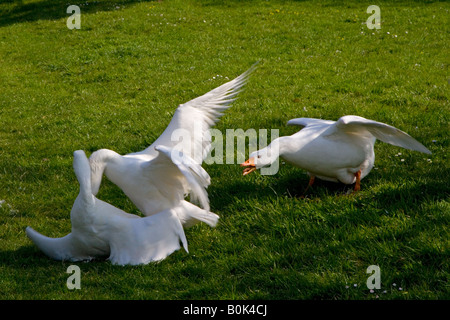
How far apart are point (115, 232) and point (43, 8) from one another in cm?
1245

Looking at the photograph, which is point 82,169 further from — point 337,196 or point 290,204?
point 337,196

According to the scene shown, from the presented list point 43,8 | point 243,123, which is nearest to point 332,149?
point 243,123

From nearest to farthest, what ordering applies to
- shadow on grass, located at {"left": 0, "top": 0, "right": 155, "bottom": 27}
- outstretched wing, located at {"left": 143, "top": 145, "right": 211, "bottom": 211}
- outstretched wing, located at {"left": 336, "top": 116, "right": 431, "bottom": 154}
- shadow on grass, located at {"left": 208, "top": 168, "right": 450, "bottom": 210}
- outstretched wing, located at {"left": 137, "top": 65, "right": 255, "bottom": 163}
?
outstretched wing, located at {"left": 143, "top": 145, "right": 211, "bottom": 211}, outstretched wing, located at {"left": 336, "top": 116, "right": 431, "bottom": 154}, shadow on grass, located at {"left": 208, "top": 168, "right": 450, "bottom": 210}, outstretched wing, located at {"left": 137, "top": 65, "right": 255, "bottom": 163}, shadow on grass, located at {"left": 0, "top": 0, "right": 155, "bottom": 27}

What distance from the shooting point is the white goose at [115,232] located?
4.55m

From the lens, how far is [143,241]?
15.1ft

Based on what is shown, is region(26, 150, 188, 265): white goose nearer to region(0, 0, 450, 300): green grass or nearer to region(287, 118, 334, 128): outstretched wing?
region(0, 0, 450, 300): green grass

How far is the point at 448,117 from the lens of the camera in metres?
6.98

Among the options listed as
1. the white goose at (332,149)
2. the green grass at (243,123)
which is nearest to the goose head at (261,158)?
the white goose at (332,149)

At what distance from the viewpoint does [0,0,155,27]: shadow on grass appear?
1453cm

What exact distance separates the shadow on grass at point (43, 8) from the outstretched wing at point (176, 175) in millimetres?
10648

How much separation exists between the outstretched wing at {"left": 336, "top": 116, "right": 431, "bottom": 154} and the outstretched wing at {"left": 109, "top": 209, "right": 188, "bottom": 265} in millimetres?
1732

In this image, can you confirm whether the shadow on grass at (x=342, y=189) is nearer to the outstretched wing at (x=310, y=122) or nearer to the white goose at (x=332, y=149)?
the white goose at (x=332, y=149)

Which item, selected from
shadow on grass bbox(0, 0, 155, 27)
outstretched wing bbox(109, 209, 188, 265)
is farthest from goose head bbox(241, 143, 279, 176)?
shadow on grass bbox(0, 0, 155, 27)

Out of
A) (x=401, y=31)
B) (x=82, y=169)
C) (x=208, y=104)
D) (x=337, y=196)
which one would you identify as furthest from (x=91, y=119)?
(x=401, y=31)
